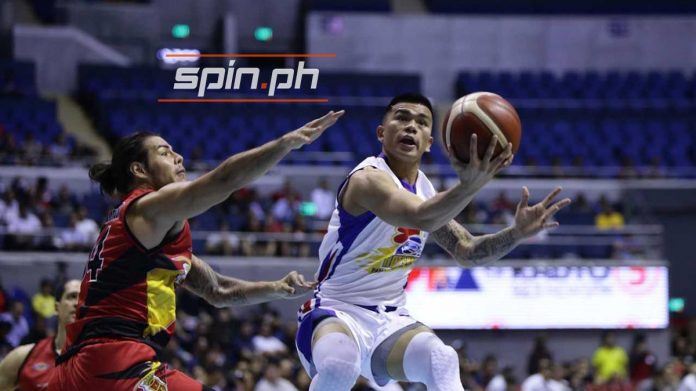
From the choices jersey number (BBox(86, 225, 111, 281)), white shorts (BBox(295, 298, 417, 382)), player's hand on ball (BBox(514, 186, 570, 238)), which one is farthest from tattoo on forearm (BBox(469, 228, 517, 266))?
jersey number (BBox(86, 225, 111, 281))

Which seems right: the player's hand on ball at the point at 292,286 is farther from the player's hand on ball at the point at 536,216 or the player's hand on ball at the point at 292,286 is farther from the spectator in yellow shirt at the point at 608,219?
the spectator in yellow shirt at the point at 608,219

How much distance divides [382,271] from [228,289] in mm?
1054

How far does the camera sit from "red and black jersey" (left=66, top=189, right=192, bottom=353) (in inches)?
228

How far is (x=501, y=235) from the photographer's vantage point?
7160 millimetres

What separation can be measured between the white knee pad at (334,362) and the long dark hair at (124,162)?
5.23ft

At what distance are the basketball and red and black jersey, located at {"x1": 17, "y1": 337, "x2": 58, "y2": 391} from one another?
332 centimetres

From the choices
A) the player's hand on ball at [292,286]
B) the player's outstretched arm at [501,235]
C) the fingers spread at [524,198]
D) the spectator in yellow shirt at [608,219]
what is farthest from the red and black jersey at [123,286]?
the spectator in yellow shirt at [608,219]

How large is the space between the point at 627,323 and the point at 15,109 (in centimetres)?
1393

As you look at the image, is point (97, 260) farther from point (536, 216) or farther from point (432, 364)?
point (536, 216)

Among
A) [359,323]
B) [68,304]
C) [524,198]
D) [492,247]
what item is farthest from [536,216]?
[68,304]

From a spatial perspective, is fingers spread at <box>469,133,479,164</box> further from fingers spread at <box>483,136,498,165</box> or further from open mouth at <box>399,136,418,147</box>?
open mouth at <box>399,136,418,147</box>

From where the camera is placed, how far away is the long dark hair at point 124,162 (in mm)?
6090

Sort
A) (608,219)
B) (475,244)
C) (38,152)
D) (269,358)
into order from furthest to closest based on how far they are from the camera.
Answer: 1. (608,219)
2. (38,152)
3. (269,358)
4. (475,244)

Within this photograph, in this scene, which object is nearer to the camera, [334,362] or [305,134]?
[305,134]
